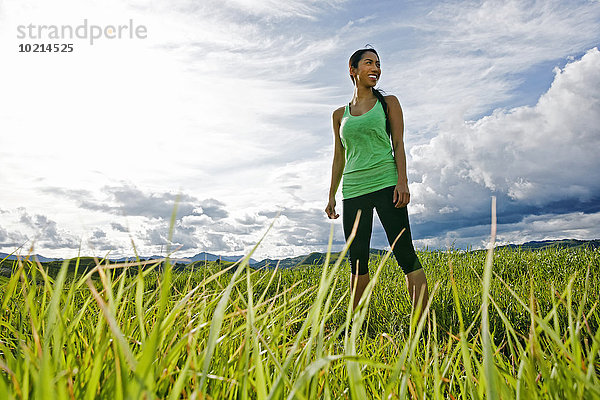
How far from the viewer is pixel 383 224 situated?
3695mm

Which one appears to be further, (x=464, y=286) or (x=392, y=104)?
(x=464, y=286)

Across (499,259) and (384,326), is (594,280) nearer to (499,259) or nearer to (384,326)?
(499,259)

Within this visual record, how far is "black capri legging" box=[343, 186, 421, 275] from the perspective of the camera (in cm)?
360

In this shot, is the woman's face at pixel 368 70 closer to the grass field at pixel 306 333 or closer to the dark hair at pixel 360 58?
the dark hair at pixel 360 58

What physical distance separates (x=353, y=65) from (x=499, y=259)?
3.30 metres

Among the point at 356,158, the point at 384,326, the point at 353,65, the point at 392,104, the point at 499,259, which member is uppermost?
the point at 353,65

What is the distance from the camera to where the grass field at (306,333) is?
93 cm

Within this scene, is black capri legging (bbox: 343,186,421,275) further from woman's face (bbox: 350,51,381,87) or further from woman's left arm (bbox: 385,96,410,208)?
woman's face (bbox: 350,51,381,87)

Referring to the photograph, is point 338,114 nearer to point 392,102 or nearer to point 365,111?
point 365,111

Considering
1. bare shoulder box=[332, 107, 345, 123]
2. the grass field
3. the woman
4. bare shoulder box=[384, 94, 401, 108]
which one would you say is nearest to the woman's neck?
the woman

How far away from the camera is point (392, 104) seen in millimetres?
3863

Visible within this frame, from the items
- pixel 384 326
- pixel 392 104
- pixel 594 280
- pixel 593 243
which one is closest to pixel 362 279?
pixel 384 326

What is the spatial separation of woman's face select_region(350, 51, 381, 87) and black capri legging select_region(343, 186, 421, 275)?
3.28ft

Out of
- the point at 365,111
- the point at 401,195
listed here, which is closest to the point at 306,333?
the point at 401,195
